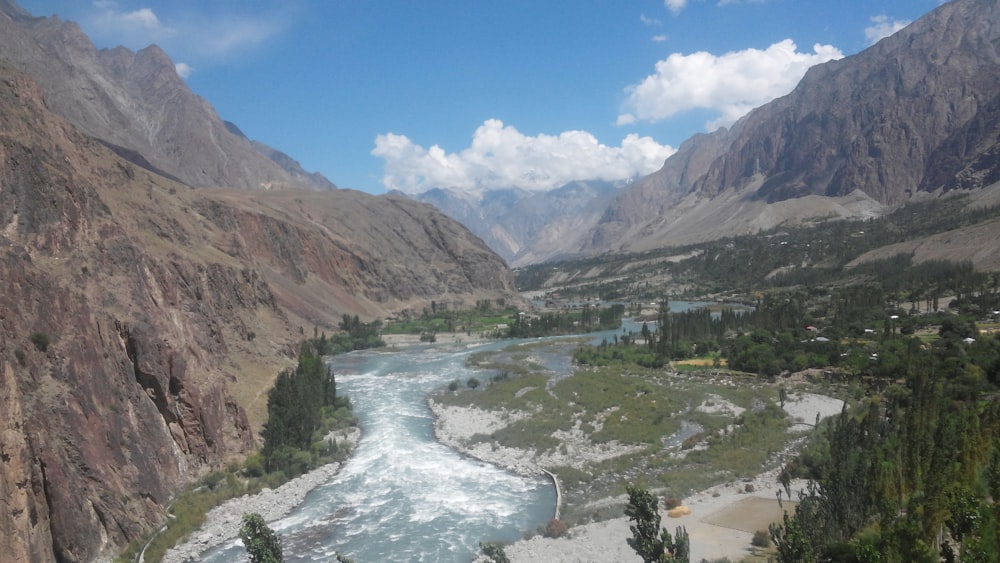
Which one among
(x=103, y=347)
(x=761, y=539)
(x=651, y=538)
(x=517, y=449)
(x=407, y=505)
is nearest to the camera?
(x=651, y=538)

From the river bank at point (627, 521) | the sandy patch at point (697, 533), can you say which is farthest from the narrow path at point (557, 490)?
the sandy patch at point (697, 533)

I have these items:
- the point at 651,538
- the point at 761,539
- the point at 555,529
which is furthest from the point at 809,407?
the point at 651,538

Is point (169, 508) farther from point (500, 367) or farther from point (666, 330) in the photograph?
point (666, 330)

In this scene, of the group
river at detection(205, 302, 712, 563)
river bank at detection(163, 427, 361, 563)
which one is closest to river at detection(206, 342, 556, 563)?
river at detection(205, 302, 712, 563)

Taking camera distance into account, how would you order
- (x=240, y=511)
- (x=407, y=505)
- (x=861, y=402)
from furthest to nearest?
(x=861, y=402) < (x=407, y=505) < (x=240, y=511)

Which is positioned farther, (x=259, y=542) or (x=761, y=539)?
(x=761, y=539)

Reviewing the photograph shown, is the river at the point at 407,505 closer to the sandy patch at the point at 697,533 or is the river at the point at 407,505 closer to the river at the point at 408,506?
the river at the point at 408,506

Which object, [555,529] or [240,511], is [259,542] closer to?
[240,511]
